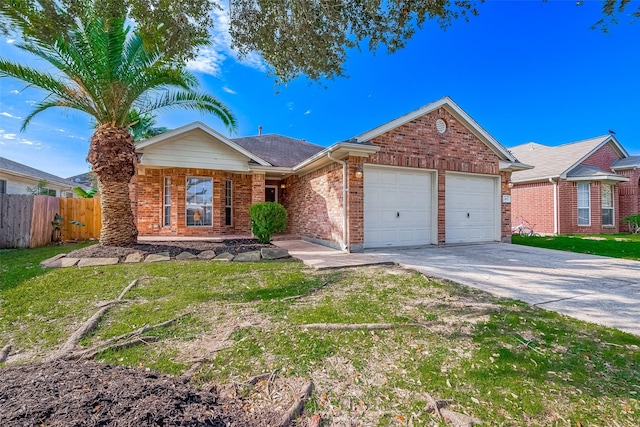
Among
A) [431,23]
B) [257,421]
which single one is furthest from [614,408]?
[431,23]

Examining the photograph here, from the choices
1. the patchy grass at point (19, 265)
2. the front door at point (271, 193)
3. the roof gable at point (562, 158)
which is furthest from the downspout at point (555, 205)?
the patchy grass at point (19, 265)

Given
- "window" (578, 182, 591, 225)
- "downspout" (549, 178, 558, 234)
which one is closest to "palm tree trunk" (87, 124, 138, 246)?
"downspout" (549, 178, 558, 234)

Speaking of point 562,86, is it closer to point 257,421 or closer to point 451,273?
point 451,273

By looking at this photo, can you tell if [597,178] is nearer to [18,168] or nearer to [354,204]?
[354,204]

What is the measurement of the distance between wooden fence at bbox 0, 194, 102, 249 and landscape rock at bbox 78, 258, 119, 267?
5.10 m

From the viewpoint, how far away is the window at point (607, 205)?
51.2 feet

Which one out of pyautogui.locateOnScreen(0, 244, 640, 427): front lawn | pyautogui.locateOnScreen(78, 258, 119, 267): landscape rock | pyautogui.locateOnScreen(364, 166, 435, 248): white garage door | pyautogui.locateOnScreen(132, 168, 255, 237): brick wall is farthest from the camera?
pyautogui.locateOnScreen(132, 168, 255, 237): brick wall

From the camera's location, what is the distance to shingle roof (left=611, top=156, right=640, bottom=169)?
16.0 metres

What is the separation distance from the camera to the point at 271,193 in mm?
15000

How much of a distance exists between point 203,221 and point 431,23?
35.0 ft

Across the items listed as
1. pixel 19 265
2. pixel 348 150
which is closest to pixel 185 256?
pixel 19 265

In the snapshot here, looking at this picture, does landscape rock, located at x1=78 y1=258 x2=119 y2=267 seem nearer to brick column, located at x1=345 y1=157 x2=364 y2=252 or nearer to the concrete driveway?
brick column, located at x1=345 y1=157 x2=364 y2=252

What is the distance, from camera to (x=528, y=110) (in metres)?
17.6

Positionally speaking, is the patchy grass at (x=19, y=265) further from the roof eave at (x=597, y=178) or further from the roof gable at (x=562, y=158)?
the roof eave at (x=597, y=178)
